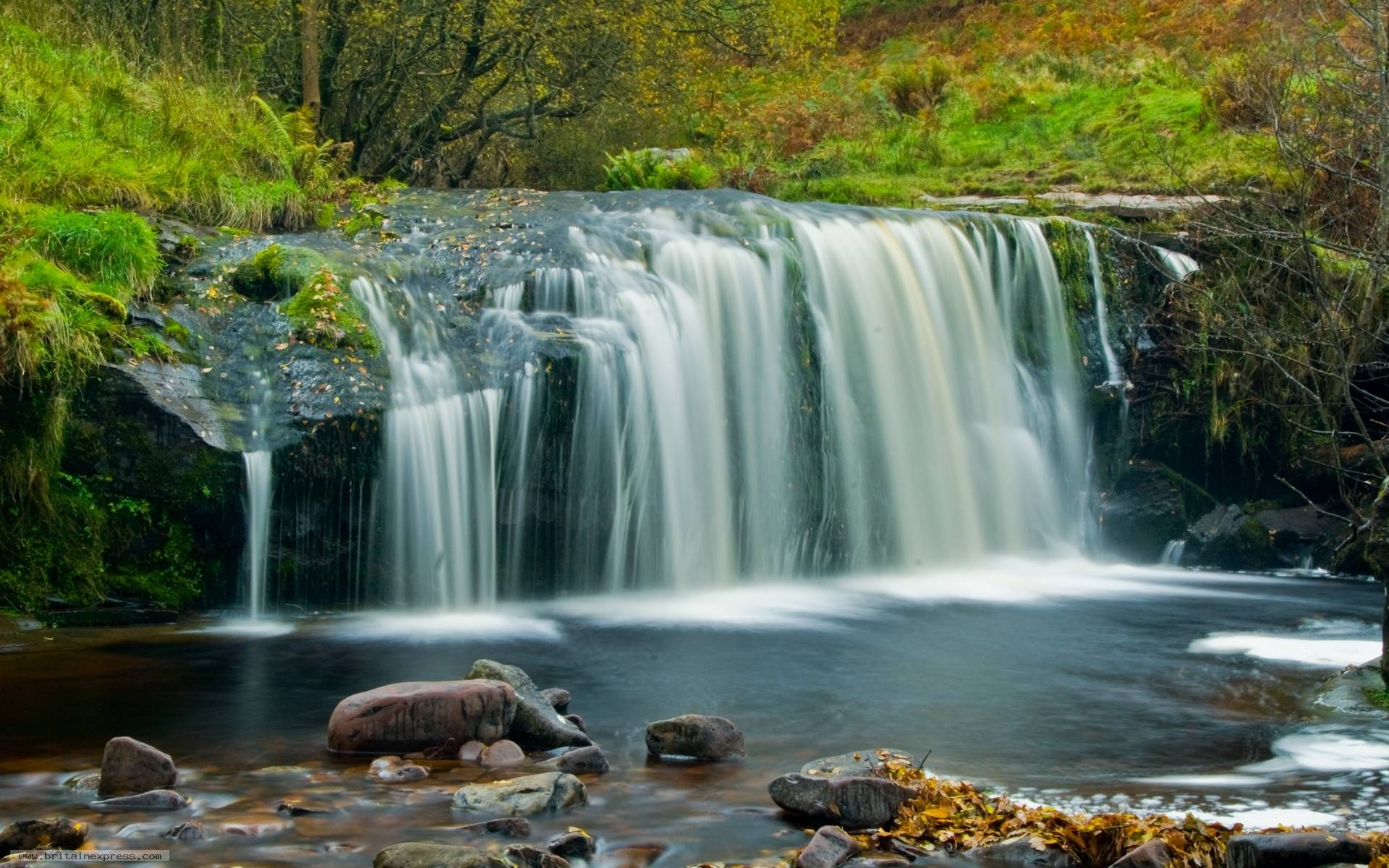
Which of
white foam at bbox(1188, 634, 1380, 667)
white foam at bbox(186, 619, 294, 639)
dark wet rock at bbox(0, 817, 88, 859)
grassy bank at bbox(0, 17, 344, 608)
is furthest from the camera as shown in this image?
grassy bank at bbox(0, 17, 344, 608)

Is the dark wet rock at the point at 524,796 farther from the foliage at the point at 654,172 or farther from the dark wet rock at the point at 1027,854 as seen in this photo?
the foliage at the point at 654,172

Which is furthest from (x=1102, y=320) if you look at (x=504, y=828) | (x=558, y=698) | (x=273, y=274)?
(x=504, y=828)

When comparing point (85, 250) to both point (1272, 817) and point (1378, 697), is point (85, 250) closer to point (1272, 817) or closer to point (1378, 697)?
point (1272, 817)

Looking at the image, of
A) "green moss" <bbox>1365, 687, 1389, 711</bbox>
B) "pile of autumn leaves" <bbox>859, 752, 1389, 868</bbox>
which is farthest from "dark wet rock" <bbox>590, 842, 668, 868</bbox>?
"green moss" <bbox>1365, 687, 1389, 711</bbox>

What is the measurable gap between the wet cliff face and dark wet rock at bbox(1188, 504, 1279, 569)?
4.58 meters

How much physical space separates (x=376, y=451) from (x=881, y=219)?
636 cm

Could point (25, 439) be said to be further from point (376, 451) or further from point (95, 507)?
point (376, 451)

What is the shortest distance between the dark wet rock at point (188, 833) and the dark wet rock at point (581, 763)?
1492 mm

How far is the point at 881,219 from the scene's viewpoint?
14281 millimetres

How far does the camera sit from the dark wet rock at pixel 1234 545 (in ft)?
45.5

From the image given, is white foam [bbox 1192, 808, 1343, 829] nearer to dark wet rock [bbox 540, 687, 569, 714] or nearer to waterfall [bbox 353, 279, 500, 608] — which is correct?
dark wet rock [bbox 540, 687, 569, 714]

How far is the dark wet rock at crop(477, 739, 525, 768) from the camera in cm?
594

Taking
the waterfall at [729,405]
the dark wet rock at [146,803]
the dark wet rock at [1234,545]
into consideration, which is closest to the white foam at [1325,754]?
the dark wet rock at [146,803]

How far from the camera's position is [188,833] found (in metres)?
4.88
